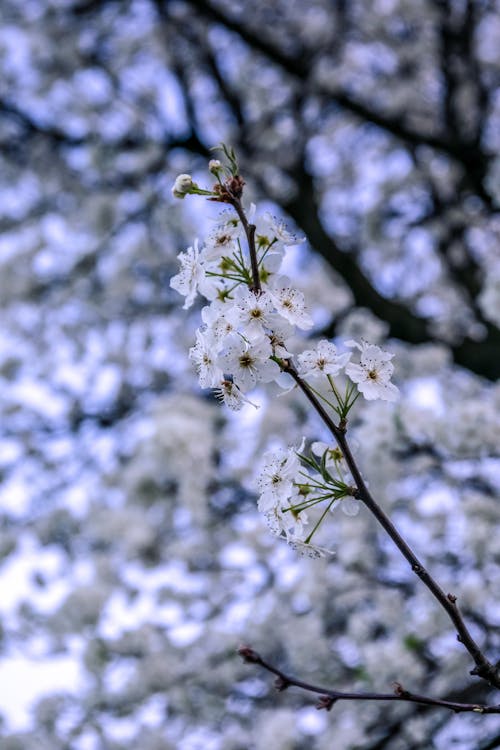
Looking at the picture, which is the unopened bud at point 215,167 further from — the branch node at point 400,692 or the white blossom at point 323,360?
the branch node at point 400,692

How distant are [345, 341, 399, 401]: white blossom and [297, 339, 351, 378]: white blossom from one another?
0.02 metres

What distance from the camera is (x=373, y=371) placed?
1.12 meters

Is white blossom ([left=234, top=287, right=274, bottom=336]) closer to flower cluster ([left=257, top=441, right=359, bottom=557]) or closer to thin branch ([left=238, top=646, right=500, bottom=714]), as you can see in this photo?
flower cluster ([left=257, top=441, right=359, bottom=557])

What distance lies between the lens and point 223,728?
11.4 ft

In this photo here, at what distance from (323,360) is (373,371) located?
9 cm

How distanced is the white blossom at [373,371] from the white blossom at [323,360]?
24mm

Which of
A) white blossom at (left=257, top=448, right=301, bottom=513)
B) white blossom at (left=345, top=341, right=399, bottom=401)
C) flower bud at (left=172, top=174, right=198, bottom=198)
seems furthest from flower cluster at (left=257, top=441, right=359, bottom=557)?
flower bud at (left=172, top=174, right=198, bottom=198)

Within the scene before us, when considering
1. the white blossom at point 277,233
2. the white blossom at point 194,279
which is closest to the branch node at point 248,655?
the white blossom at point 194,279

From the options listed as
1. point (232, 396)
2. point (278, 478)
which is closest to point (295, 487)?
point (278, 478)

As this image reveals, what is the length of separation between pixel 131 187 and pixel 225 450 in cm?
166

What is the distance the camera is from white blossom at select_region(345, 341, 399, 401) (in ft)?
3.61

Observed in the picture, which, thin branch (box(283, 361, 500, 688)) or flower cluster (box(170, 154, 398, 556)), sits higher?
flower cluster (box(170, 154, 398, 556))

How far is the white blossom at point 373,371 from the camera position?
1102mm

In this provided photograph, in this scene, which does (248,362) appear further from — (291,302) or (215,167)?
(215,167)
